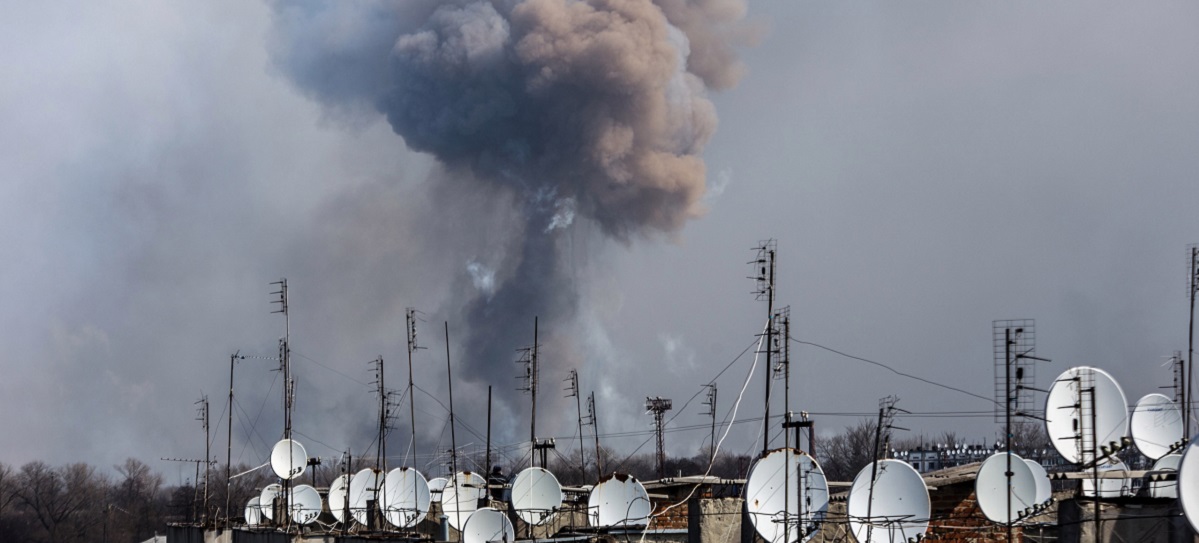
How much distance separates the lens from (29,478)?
97.8 metres

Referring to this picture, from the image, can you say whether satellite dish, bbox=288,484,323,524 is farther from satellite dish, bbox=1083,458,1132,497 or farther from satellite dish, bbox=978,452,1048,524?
satellite dish, bbox=978,452,1048,524

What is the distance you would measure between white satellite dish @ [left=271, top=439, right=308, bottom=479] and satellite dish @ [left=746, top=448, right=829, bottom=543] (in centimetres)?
2254

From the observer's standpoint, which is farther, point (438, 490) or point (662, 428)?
point (662, 428)

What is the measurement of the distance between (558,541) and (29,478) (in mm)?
80428

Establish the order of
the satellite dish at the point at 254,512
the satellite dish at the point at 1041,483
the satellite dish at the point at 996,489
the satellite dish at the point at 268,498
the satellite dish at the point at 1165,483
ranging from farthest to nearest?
the satellite dish at the point at 254,512
the satellite dish at the point at 268,498
the satellite dish at the point at 1041,483
the satellite dish at the point at 996,489
the satellite dish at the point at 1165,483

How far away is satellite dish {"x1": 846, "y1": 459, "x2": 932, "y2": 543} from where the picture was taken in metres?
21.9

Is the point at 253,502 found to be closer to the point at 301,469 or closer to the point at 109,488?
the point at 301,469

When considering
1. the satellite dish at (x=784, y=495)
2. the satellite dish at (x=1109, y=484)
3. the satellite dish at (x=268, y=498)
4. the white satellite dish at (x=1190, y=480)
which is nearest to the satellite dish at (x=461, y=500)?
the satellite dish at (x=268, y=498)

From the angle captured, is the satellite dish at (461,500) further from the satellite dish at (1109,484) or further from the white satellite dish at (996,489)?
the white satellite dish at (996,489)

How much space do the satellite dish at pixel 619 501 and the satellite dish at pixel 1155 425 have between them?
11.1m

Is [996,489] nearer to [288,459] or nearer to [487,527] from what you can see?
[487,527]

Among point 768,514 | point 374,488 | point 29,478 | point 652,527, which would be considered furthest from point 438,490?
point 29,478

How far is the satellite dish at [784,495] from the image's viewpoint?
910 inches

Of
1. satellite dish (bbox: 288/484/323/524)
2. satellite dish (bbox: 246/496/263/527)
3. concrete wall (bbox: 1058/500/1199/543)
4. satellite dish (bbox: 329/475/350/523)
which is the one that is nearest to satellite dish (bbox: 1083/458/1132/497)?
concrete wall (bbox: 1058/500/1199/543)
